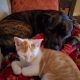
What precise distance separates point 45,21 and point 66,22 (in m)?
0.19

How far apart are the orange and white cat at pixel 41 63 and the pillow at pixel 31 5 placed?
2.37 feet

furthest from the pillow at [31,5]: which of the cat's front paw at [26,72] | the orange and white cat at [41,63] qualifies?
the cat's front paw at [26,72]

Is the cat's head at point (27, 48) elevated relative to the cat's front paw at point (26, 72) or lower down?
elevated

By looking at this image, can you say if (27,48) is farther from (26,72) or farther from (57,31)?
(57,31)

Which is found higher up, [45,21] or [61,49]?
[45,21]

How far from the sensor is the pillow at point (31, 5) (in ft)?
6.33

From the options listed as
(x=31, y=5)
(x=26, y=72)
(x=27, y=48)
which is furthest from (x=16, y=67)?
(x=31, y=5)

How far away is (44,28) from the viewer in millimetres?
1694

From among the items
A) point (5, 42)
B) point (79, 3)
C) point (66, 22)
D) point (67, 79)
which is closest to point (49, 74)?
point (67, 79)

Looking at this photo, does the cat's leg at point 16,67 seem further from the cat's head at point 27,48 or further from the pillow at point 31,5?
the pillow at point 31,5

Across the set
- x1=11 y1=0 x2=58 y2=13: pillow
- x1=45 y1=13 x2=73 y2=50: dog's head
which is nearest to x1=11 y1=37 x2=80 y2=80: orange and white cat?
x1=45 y1=13 x2=73 y2=50: dog's head

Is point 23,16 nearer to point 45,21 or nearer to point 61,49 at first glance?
point 45,21

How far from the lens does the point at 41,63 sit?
129cm

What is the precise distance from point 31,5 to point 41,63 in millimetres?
835
